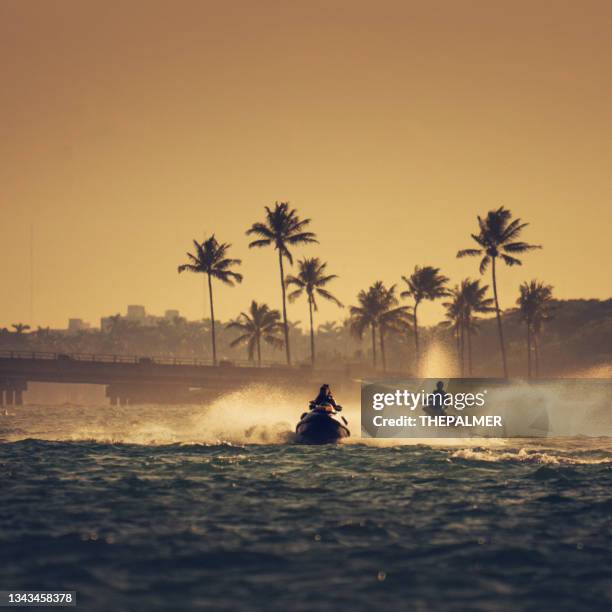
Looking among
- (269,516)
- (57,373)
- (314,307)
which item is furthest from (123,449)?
(314,307)

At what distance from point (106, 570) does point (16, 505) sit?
21.8 ft

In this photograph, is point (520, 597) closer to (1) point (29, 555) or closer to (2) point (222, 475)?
(1) point (29, 555)

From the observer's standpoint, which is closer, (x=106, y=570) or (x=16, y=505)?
(x=106, y=570)

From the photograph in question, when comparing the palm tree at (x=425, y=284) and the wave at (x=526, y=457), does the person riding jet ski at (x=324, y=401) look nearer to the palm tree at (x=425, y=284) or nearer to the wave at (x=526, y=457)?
the wave at (x=526, y=457)

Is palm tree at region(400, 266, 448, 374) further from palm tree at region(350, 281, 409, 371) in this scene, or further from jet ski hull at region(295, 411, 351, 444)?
jet ski hull at region(295, 411, 351, 444)

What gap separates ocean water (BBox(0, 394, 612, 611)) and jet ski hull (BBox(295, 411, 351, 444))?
17.5 feet

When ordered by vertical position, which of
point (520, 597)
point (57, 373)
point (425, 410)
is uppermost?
point (57, 373)

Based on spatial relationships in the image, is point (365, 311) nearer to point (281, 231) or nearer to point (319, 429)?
point (281, 231)

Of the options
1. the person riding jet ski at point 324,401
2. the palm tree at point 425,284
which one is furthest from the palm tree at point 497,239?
the person riding jet ski at point 324,401

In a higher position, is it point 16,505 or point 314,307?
point 314,307

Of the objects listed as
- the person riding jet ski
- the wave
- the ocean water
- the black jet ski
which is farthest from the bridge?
the ocean water

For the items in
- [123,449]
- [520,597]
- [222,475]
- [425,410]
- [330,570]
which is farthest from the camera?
[425,410]

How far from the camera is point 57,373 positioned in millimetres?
98062

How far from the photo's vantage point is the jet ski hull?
112ft
